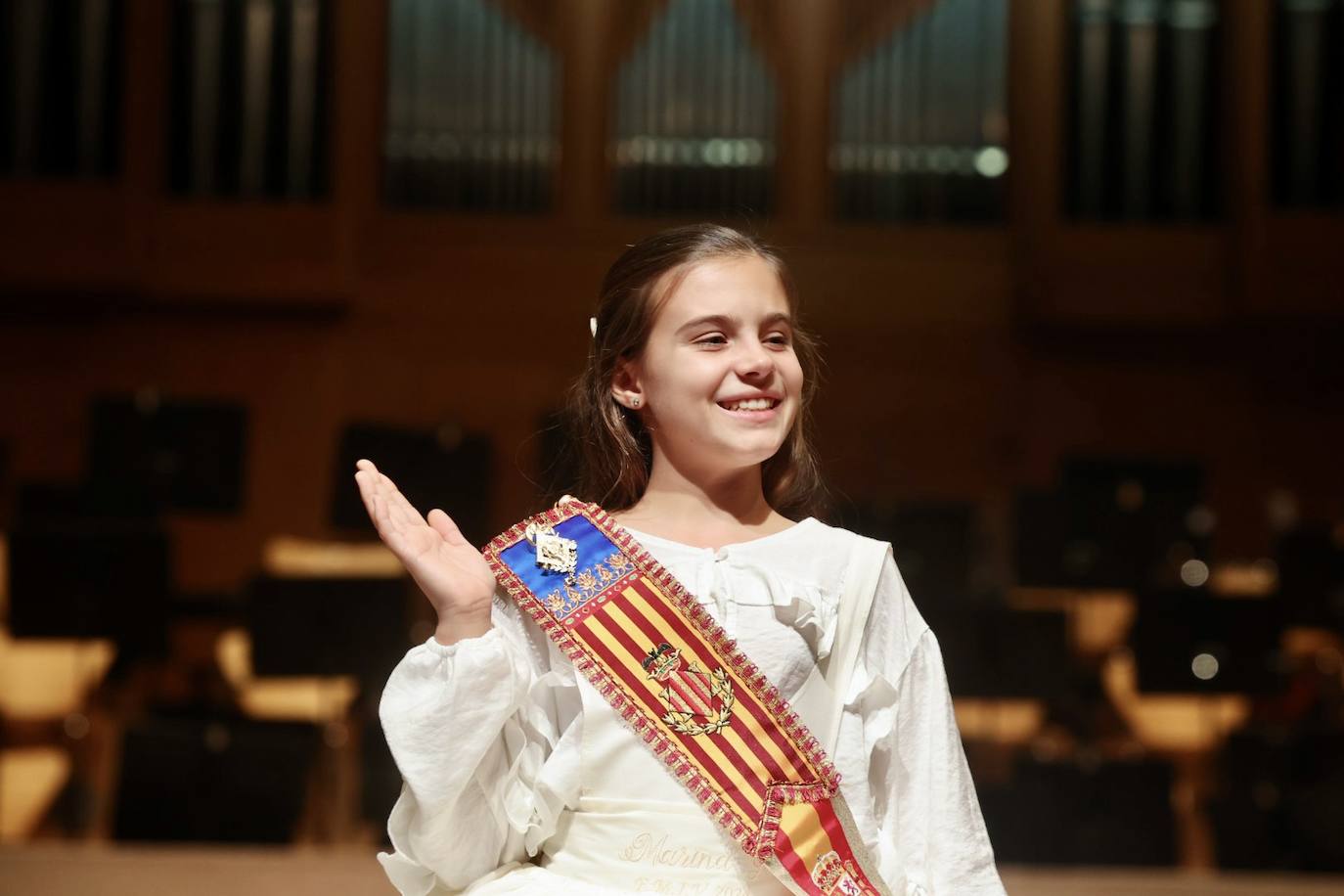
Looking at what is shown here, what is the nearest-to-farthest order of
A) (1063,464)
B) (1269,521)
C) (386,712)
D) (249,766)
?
1. (386,712)
2. (249,766)
3. (1063,464)
4. (1269,521)

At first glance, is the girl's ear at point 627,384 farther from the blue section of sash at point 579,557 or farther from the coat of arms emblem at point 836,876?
the coat of arms emblem at point 836,876

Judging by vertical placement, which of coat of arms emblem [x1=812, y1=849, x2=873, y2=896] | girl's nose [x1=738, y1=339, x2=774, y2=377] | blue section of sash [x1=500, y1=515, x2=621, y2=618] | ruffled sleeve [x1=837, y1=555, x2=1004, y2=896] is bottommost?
coat of arms emblem [x1=812, y1=849, x2=873, y2=896]

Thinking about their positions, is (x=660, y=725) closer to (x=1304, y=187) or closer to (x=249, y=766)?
(x=249, y=766)

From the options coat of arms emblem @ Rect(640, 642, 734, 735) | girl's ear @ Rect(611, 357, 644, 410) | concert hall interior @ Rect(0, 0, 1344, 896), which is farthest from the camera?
concert hall interior @ Rect(0, 0, 1344, 896)

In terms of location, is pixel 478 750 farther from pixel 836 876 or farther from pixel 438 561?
pixel 836 876

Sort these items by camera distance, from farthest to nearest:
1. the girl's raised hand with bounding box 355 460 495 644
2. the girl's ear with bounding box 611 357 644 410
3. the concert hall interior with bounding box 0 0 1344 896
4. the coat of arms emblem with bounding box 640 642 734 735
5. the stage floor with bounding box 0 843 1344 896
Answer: the concert hall interior with bounding box 0 0 1344 896
the stage floor with bounding box 0 843 1344 896
the girl's ear with bounding box 611 357 644 410
the coat of arms emblem with bounding box 640 642 734 735
the girl's raised hand with bounding box 355 460 495 644

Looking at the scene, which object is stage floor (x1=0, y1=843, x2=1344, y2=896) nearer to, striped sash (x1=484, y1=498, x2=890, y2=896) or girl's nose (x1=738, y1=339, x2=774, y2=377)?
striped sash (x1=484, y1=498, x2=890, y2=896)

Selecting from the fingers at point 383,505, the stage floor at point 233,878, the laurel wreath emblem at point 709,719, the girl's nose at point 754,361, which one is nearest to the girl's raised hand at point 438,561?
the fingers at point 383,505

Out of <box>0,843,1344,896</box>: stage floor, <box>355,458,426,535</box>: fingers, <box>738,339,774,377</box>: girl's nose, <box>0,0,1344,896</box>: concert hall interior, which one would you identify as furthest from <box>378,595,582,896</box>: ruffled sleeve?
<box>0,0,1344,896</box>: concert hall interior

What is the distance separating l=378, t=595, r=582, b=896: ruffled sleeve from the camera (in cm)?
158

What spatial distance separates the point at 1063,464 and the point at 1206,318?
1207 mm

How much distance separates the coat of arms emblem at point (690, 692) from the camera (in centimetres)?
168

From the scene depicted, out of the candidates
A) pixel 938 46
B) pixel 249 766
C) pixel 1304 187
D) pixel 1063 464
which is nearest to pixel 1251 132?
pixel 1304 187

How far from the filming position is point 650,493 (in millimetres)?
1822
